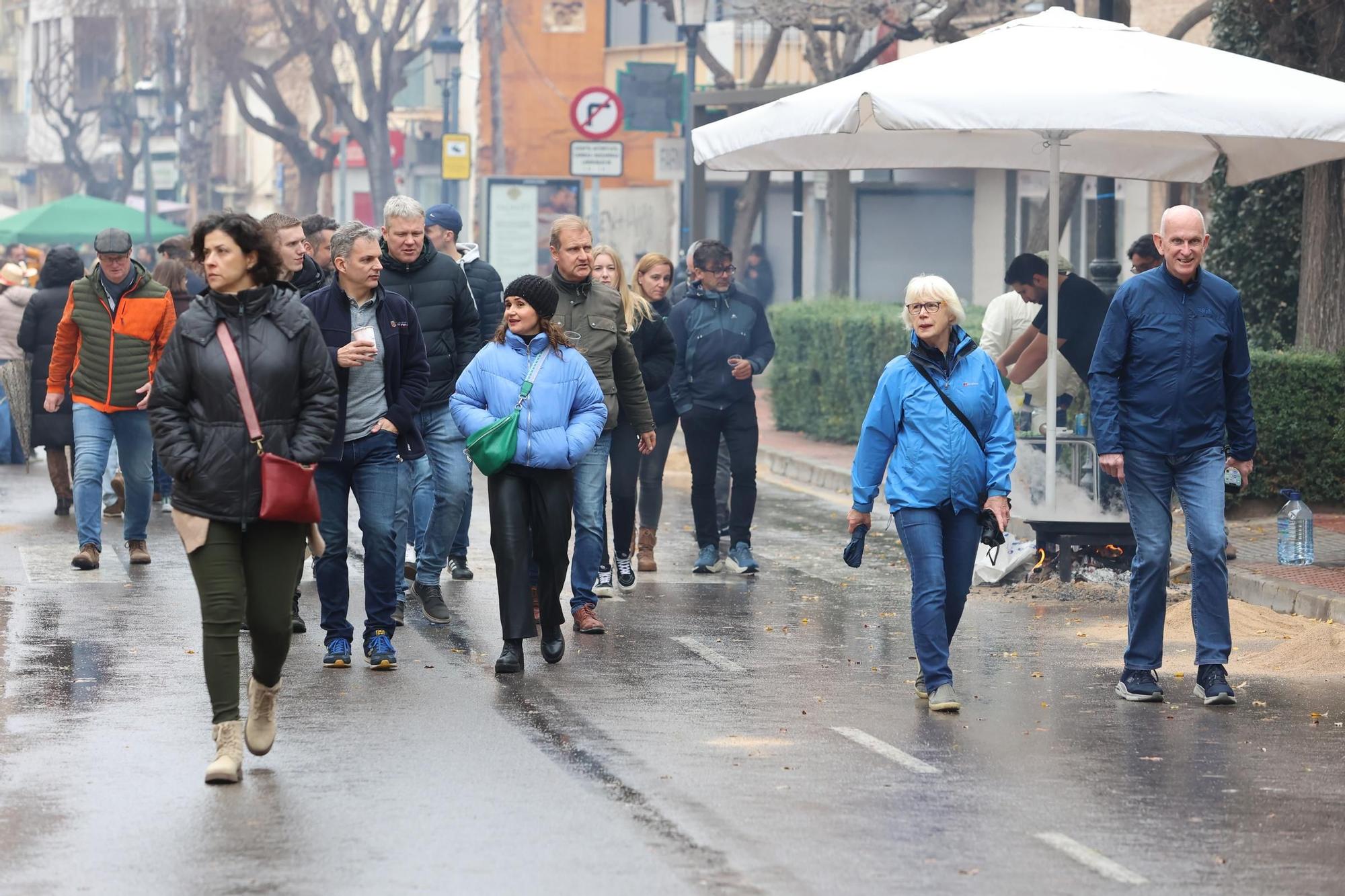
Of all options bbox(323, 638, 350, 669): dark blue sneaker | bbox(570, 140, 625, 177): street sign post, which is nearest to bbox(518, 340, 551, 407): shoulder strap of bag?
bbox(323, 638, 350, 669): dark blue sneaker

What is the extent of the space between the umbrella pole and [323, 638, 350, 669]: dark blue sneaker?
424cm

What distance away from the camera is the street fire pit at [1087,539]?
11.8m

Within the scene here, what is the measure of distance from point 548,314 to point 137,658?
7.20ft

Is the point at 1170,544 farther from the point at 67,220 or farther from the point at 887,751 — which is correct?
the point at 67,220

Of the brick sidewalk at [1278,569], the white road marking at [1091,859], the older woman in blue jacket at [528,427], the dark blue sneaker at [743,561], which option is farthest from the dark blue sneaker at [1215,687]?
the dark blue sneaker at [743,561]

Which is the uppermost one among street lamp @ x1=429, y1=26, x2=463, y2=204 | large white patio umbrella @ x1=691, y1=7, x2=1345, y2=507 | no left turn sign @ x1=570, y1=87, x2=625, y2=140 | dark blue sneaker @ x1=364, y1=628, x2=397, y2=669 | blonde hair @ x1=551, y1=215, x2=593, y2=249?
street lamp @ x1=429, y1=26, x2=463, y2=204

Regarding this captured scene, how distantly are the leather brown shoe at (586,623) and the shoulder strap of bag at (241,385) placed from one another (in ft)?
11.1

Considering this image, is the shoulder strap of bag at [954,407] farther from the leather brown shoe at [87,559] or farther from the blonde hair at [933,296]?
the leather brown shoe at [87,559]

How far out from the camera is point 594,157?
24.3 m

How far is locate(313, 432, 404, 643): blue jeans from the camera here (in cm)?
895

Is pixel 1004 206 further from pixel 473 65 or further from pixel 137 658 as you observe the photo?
pixel 137 658

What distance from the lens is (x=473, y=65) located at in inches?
1821

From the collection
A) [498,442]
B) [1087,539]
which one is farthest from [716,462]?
[498,442]

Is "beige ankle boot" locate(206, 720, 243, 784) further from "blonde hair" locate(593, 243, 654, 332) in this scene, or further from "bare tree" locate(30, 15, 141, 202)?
"bare tree" locate(30, 15, 141, 202)
